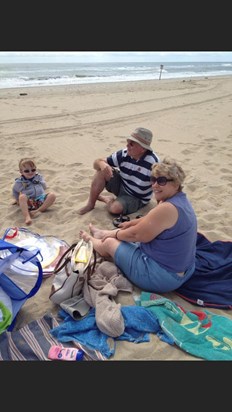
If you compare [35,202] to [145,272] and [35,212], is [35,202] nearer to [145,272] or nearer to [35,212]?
[35,212]

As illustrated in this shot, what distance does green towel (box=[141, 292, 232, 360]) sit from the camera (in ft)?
7.69

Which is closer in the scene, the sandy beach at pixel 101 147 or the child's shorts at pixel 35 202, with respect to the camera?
the sandy beach at pixel 101 147

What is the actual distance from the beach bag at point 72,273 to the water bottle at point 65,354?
44 cm

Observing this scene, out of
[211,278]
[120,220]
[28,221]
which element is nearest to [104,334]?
[211,278]

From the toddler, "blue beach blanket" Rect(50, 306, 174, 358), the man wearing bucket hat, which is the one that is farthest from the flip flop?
"blue beach blanket" Rect(50, 306, 174, 358)

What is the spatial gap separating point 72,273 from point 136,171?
1.67m

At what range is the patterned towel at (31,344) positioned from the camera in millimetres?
2295

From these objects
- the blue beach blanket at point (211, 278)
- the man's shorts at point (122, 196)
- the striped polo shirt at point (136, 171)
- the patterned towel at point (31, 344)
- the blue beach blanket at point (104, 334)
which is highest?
the striped polo shirt at point (136, 171)

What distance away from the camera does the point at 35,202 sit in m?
4.20

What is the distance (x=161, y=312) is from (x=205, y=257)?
0.94 metres

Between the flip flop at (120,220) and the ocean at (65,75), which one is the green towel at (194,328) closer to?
the flip flop at (120,220)

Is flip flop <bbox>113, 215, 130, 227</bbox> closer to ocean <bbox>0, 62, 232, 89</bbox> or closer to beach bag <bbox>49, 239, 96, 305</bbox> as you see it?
beach bag <bbox>49, 239, 96, 305</bbox>

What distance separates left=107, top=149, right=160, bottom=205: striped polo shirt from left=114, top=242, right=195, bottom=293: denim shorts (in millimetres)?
1184

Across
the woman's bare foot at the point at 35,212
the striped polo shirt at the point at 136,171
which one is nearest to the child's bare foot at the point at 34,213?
the woman's bare foot at the point at 35,212
